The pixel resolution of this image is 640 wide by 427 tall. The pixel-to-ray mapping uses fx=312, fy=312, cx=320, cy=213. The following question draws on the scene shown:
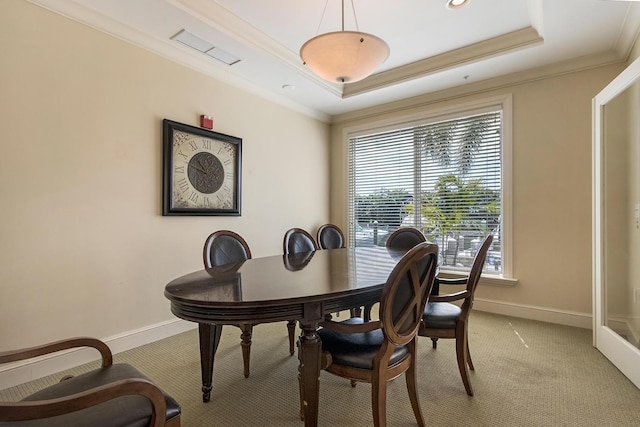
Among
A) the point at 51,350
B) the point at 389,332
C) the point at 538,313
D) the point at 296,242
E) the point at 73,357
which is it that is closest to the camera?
the point at 51,350

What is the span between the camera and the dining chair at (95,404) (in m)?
0.81

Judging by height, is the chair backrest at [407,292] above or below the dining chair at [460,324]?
above

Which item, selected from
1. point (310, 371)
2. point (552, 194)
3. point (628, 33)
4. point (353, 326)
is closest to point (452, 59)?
point (628, 33)

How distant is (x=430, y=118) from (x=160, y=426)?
4.10 metres

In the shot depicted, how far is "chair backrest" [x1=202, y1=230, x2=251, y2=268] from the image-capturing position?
2.20m

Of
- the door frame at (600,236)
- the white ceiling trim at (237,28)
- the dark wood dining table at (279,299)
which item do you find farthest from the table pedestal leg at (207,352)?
the door frame at (600,236)

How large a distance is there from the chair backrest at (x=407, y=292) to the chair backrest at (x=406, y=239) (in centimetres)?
165

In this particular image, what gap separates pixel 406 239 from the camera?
318cm

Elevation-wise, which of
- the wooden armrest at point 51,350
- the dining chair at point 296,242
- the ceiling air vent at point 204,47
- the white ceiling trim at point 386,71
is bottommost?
the wooden armrest at point 51,350

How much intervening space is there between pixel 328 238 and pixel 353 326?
230 cm

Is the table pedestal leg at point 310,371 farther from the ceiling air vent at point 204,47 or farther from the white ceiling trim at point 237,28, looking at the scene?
the ceiling air vent at point 204,47

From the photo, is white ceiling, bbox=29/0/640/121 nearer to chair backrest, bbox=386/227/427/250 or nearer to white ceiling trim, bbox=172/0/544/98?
white ceiling trim, bbox=172/0/544/98

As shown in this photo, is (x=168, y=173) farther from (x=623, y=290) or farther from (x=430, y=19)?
(x=623, y=290)

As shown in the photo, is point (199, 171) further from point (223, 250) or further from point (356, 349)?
point (356, 349)
